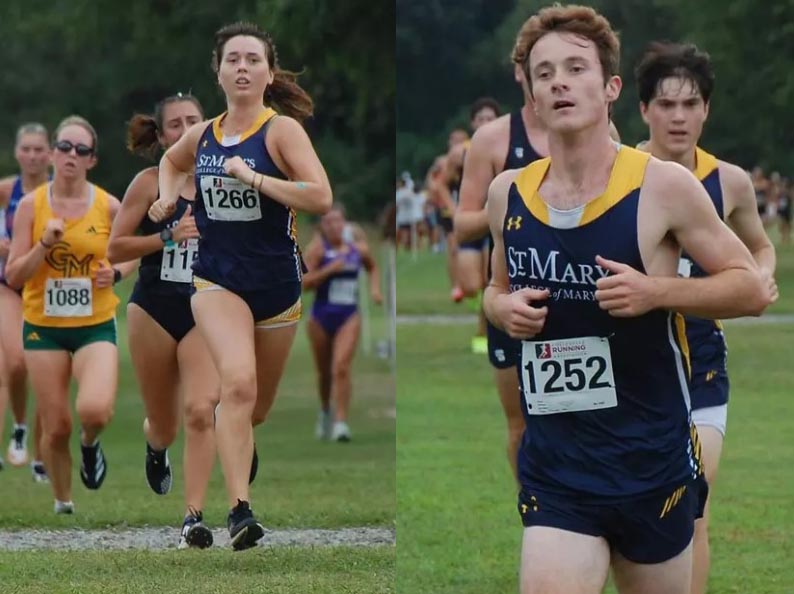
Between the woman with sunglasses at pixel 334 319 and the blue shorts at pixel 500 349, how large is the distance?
8.48 meters

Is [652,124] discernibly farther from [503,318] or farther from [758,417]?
[758,417]

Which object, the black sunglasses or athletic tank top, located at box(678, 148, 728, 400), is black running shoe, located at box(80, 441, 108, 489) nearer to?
the black sunglasses

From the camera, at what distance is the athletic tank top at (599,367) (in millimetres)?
4664

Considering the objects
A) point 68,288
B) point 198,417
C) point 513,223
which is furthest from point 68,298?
point 513,223

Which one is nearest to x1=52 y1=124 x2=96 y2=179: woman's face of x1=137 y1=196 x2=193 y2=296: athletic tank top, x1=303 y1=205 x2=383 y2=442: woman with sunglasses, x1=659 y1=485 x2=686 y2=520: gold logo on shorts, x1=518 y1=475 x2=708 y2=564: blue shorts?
x1=137 y1=196 x2=193 y2=296: athletic tank top

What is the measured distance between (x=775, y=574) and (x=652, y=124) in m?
2.44

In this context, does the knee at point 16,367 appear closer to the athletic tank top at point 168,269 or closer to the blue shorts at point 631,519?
the athletic tank top at point 168,269

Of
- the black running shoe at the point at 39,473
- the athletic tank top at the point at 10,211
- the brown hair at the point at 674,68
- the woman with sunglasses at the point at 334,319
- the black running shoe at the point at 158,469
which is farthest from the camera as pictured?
the woman with sunglasses at the point at 334,319

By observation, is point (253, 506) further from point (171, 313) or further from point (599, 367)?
point (599, 367)

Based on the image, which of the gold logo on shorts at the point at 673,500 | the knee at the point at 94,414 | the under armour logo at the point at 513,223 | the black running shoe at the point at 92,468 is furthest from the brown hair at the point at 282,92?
the gold logo on shorts at the point at 673,500

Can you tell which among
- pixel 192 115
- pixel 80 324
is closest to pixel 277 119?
pixel 192 115

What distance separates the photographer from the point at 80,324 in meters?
10.0

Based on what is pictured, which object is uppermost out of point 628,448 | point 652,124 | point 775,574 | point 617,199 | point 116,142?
point 116,142

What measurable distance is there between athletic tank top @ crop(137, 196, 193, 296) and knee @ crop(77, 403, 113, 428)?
1307 millimetres
